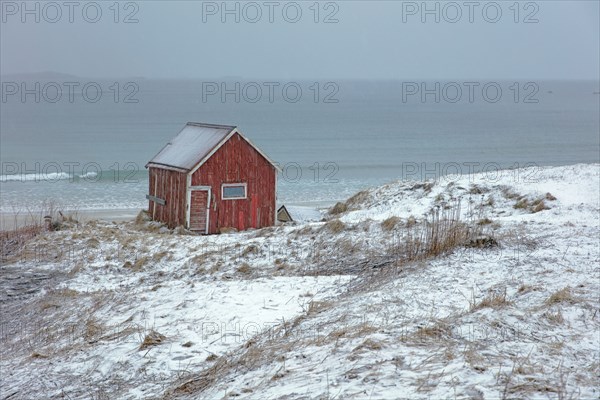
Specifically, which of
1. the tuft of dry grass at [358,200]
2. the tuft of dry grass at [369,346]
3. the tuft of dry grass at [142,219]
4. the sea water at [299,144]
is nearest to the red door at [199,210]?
the tuft of dry grass at [142,219]

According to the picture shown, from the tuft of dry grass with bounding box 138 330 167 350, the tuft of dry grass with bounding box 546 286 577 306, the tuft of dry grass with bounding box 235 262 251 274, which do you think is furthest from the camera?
the tuft of dry grass with bounding box 235 262 251 274

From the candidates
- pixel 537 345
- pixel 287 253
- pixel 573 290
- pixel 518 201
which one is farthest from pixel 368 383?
pixel 518 201

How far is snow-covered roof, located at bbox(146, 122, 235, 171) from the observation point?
30688mm

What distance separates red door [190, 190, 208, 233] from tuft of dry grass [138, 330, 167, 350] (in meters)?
18.8

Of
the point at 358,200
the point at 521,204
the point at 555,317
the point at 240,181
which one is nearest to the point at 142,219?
the point at 240,181

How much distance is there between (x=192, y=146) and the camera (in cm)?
3222

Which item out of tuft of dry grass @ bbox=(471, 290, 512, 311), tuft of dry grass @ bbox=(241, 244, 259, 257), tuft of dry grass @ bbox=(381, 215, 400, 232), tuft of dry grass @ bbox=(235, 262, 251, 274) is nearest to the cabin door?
tuft of dry grass @ bbox=(241, 244, 259, 257)

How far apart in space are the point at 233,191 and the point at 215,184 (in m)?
0.87

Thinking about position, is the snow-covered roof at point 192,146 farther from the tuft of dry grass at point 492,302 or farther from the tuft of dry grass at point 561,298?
the tuft of dry grass at point 561,298

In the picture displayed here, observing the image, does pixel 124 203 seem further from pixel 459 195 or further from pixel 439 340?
pixel 439 340

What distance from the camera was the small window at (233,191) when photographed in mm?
31125

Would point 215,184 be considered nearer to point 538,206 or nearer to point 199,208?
point 199,208

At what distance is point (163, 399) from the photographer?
29.2 ft

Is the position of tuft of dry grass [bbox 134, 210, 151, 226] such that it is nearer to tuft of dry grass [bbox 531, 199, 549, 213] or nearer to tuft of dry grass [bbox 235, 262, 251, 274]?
tuft of dry grass [bbox 235, 262, 251, 274]
